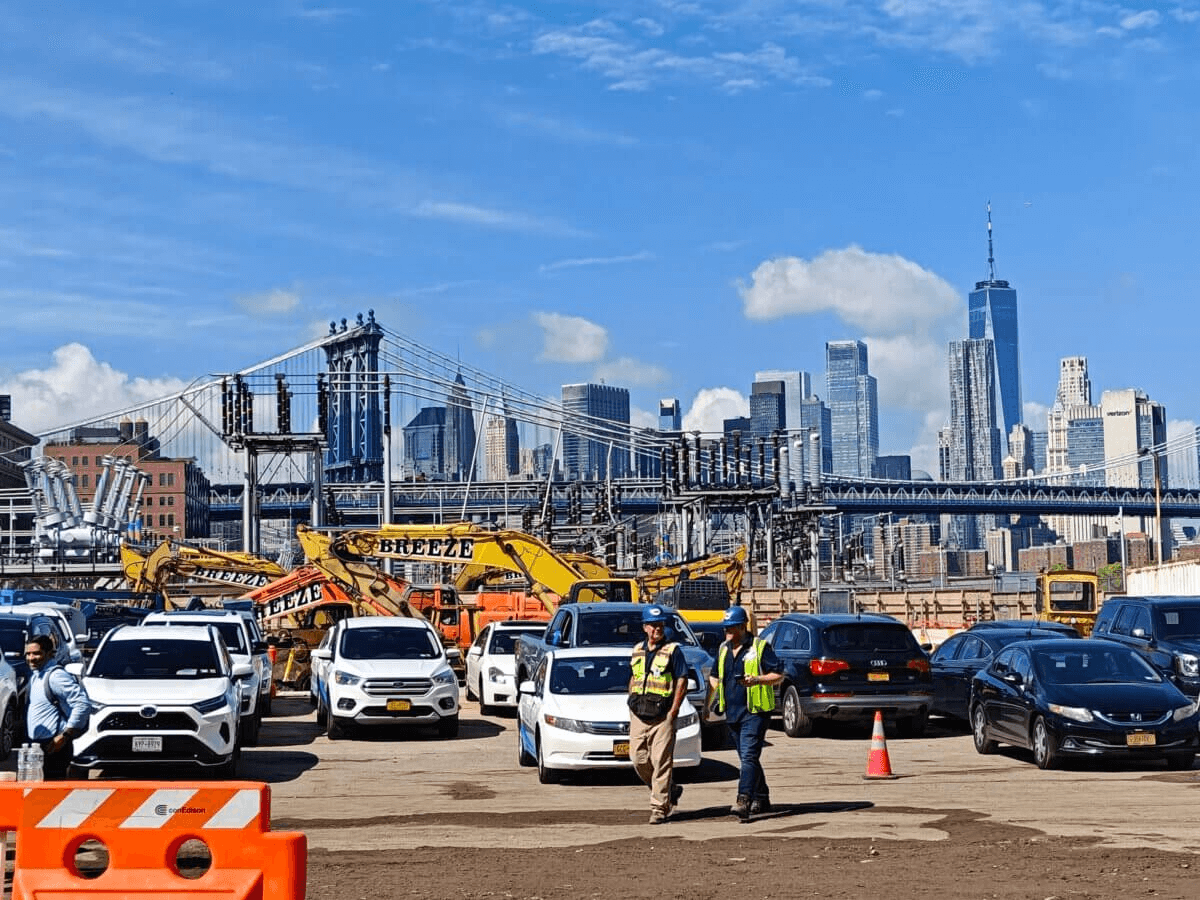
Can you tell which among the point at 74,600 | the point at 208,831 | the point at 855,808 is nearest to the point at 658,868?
the point at 855,808

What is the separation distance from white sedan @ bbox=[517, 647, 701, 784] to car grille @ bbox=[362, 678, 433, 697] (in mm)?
5080

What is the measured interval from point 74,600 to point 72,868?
31257 millimetres

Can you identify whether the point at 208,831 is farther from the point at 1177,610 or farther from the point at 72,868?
the point at 1177,610

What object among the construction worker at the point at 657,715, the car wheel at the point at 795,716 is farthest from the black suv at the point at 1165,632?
the construction worker at the point at 657,715

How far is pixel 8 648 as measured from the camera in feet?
75.7

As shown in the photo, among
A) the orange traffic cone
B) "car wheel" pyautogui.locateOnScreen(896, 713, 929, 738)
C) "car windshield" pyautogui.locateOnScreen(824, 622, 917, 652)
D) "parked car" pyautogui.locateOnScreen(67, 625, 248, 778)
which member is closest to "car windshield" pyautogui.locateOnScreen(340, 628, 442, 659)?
"parked car" pyautogui.locateOnScreen(67, 625, 248, 778)

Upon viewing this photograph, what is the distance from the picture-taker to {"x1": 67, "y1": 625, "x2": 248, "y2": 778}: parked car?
1744 centimetres

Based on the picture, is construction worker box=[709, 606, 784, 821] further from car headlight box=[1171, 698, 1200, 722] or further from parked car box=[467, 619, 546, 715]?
parked car box=[467, 619, 546, 715]

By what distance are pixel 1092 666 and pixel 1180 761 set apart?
140cm

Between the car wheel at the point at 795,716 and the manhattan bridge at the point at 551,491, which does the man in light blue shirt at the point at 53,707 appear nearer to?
the car wheel at the point at 795,716

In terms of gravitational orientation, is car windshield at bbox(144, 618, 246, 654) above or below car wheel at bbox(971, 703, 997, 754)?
above

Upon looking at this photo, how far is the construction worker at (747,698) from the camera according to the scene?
1494cm

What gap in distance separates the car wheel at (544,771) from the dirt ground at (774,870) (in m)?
3.60

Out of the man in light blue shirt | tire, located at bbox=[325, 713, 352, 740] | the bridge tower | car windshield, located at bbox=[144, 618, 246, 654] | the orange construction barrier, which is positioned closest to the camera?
the orange construction barrier
